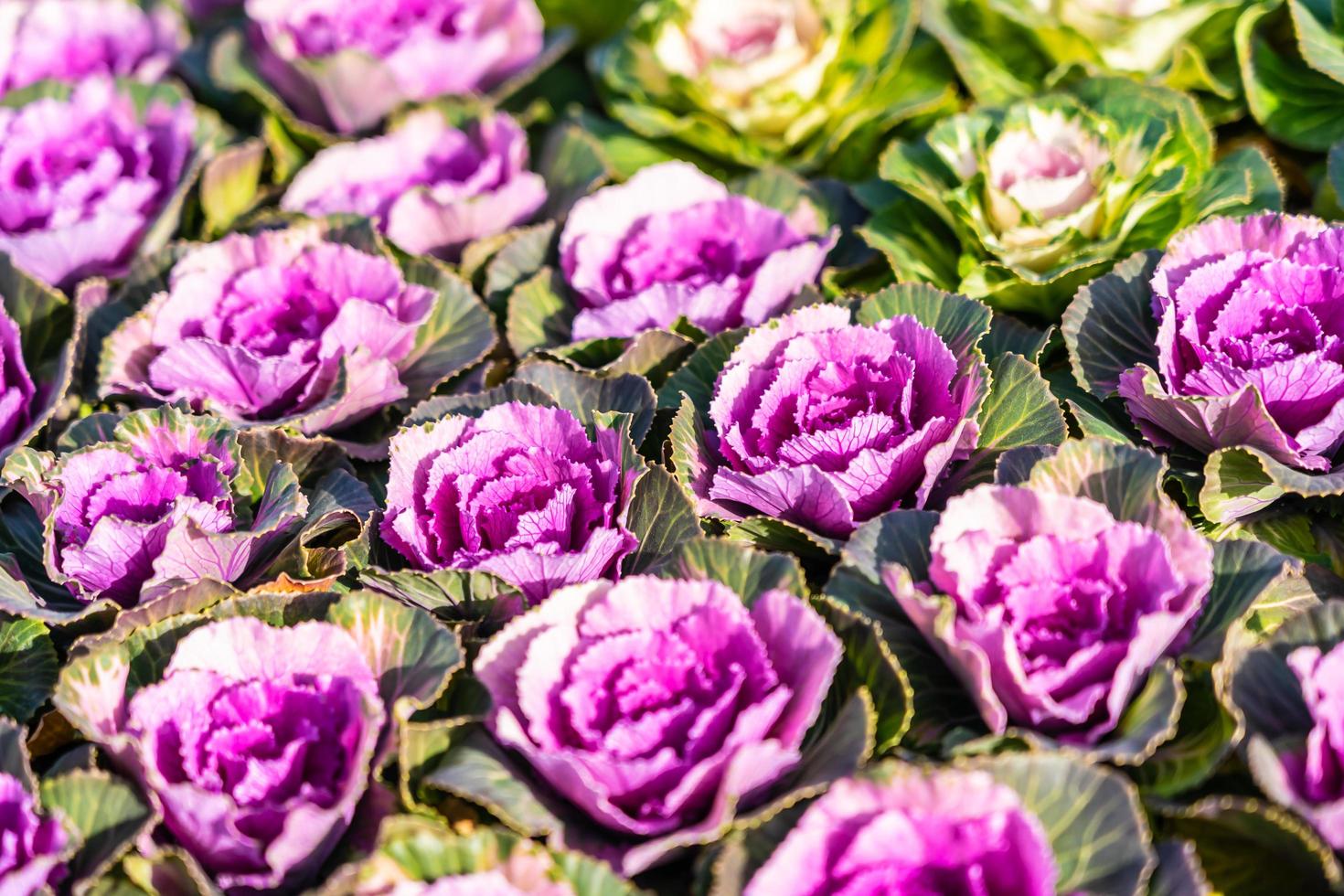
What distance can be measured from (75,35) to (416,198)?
1292mm

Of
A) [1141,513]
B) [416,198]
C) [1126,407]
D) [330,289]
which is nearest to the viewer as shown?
[1141,513]

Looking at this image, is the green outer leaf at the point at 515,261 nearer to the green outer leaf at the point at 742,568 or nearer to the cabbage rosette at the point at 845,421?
the cabbage rosette at the point at 845,421

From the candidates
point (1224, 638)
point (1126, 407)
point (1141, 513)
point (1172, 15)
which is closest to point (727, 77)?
point (1172, 15)

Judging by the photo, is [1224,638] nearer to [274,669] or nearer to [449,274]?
[274,669]

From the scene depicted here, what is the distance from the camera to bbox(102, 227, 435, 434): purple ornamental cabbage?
82.4 inches

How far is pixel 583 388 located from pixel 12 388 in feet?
3.23

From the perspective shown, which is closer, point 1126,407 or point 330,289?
point 1126,407

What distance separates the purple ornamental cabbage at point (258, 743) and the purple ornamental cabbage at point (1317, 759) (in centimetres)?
104

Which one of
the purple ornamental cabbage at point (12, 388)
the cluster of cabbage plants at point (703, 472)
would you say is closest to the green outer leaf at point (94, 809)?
the cluster of cabbage plants at point (703, 472)

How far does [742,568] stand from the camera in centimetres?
167

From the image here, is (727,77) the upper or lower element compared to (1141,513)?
upper

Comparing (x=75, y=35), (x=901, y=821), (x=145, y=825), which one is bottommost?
(x=145, y=825)

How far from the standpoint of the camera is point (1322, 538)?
1919 mm

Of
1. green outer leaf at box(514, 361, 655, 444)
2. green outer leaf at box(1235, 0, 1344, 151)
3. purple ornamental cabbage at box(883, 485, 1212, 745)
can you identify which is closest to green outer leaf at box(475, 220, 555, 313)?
green outer leaf at box(514, 361, 655, 444)
